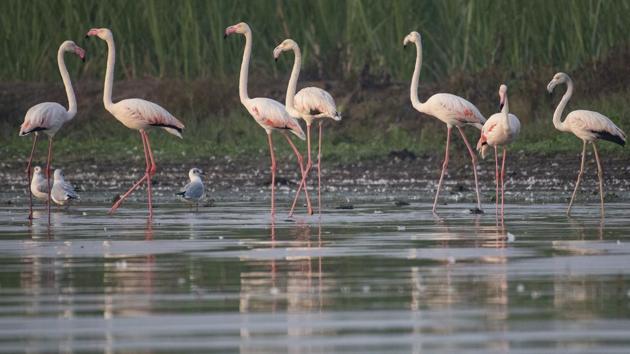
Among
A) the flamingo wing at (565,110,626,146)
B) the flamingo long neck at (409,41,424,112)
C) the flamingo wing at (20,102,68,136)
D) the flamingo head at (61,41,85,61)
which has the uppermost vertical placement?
the flamingo head at (61,41,85,61)

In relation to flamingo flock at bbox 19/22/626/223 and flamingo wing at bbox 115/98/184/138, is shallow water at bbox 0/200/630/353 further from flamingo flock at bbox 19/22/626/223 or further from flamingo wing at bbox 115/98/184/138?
flamingo wing at bbox 115/98/184/138

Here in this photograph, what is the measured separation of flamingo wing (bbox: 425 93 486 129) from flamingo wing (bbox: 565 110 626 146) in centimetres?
120

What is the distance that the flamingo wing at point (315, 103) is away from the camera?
2006 cm

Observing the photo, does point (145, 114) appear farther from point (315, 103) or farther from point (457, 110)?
point (457, 110)

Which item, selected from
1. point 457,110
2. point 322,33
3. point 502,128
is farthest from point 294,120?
point 322,33

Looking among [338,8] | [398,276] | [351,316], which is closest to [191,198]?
[398,276]

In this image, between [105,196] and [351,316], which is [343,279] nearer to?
[351,316]

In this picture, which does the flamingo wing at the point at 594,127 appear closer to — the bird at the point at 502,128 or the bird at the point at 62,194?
the bird at the point at 502,128

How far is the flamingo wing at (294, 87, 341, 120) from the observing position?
65.8 feet

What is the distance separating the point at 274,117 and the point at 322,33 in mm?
12585

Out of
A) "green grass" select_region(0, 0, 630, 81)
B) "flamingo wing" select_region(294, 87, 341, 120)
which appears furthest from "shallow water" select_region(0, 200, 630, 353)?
"green grass" select_region(0, 0, 630, 81)

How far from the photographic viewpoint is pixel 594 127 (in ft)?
66.0

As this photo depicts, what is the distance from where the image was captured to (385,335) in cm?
854

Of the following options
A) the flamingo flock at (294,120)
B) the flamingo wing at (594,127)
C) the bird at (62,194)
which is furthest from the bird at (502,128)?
the bird at (62,194)
